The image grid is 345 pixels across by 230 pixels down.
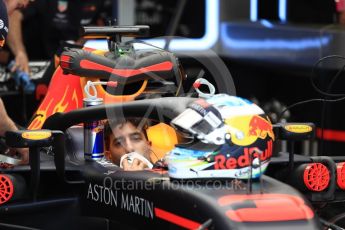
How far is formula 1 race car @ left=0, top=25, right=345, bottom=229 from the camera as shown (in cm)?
366

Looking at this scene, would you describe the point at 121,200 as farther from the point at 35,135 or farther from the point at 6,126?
the point at 6,126

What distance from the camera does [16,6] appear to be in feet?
18.1

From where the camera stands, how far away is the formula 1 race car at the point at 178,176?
3660 millimetres

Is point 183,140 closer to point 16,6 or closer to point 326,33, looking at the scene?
point 16,6

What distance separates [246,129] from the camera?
12.4ft

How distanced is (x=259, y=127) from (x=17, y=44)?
415 centimetres

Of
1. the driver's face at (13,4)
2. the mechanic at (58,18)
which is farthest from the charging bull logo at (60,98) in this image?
the mechanic at (58,18)

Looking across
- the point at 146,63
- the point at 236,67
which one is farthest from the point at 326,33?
the point at 146,63

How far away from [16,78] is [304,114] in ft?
8.71

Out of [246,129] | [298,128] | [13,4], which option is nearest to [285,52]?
[13,4]

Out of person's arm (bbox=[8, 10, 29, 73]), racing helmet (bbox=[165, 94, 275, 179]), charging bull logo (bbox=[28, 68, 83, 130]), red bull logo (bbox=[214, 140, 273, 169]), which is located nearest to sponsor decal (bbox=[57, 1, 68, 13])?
person's arm (bbox=[8, 10, 29, 73])

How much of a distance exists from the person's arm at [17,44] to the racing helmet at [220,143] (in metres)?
3.51

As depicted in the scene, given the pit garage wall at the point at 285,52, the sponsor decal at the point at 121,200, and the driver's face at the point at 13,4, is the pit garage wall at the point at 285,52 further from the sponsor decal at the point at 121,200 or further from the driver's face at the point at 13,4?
the sponsor decal at the point at 121,200

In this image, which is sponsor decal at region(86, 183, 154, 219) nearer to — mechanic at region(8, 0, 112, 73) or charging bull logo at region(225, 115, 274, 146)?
charging bull logo at region(225, 115, 274, 146)
